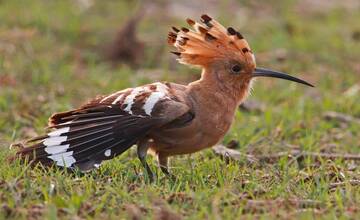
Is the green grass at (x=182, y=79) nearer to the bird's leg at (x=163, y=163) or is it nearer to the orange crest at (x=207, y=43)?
the bird's leg at (x=163, y=163)

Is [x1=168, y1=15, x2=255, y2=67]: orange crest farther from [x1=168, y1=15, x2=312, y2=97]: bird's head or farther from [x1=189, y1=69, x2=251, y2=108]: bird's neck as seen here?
[x1=189, y1=69, x2=251, y2=108]: bird's neck

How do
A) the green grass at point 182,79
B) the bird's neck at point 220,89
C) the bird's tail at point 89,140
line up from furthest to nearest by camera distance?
1. the bird's neck at point 220,89
2. the bird's tail at point 89,140
3. the green grass at point 182,79

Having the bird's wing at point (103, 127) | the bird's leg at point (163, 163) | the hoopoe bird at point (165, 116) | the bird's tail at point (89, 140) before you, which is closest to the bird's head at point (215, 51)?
the hoopoe bird at point (165, 116)

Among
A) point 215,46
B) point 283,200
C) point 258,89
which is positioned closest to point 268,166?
point 215,46

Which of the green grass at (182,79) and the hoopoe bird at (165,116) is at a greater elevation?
the hoopoe bird at (165,116)

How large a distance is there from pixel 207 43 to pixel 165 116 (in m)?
0.67

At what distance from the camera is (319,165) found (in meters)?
5.80

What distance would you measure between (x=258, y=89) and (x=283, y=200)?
4.11 metres

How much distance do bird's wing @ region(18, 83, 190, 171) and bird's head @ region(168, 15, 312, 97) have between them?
17.4 inches

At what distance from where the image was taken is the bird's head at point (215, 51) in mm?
5230

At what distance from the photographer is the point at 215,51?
529 cm

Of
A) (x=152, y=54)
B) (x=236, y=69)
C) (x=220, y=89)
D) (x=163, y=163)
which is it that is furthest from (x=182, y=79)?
(x=163, y=163)

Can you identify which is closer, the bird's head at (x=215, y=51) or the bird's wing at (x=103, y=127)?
the bird's wing at (x=103, y=127)

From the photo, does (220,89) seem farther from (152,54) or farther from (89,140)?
(152,54)
